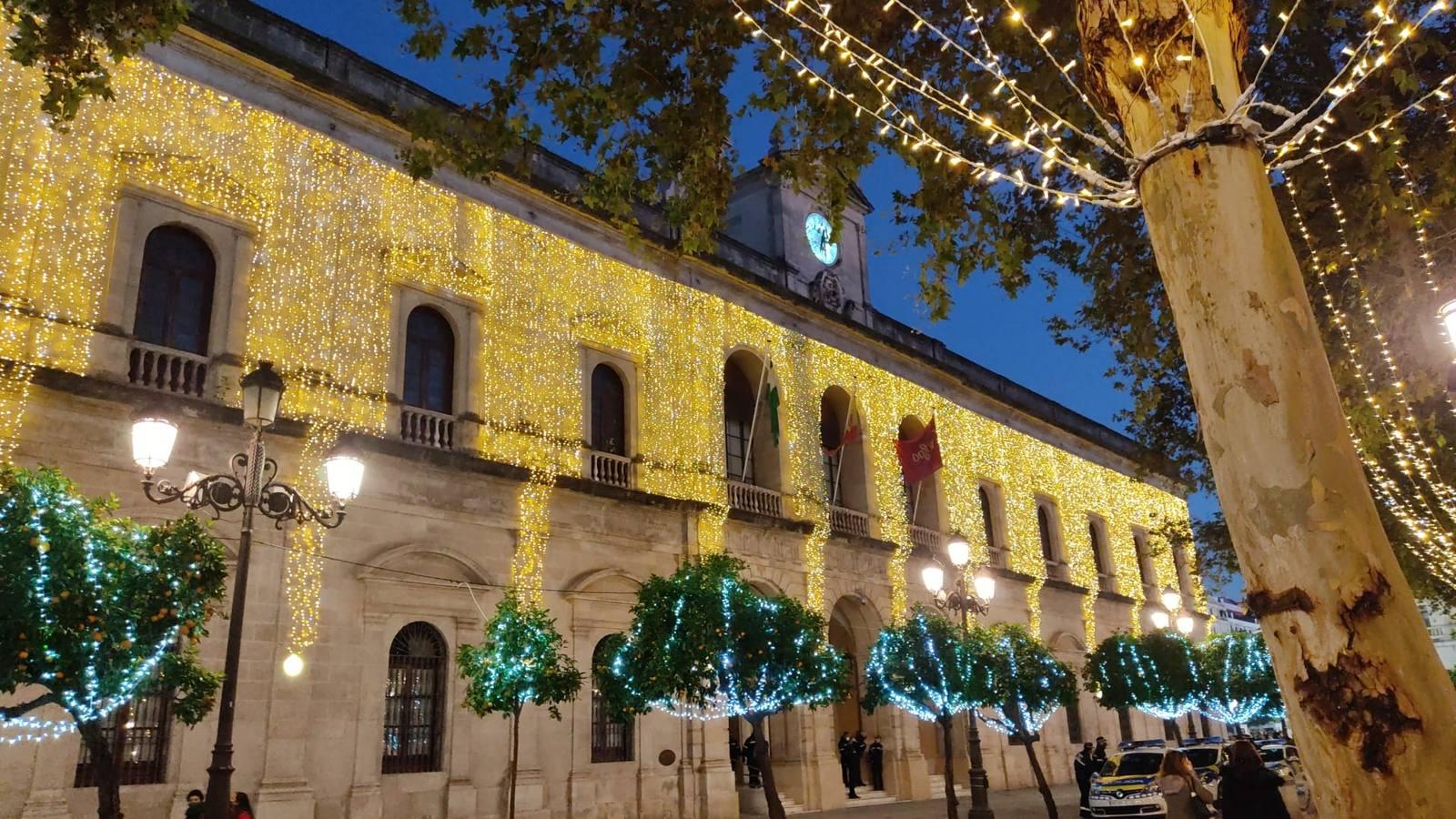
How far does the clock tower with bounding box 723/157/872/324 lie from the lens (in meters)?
23.9

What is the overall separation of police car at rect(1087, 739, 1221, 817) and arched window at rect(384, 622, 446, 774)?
1075 cm

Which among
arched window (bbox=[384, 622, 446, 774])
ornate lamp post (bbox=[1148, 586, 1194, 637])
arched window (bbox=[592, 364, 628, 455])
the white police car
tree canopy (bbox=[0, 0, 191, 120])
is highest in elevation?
arched window (bbox=[592, 364, 628, 455])

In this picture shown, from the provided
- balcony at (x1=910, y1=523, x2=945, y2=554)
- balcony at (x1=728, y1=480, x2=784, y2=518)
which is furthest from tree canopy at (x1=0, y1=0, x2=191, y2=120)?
balcony at (x1=910, y1=523, x2=945, y2=554)

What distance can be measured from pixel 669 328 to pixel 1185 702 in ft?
56.3

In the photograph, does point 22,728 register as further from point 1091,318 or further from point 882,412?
point 882,412

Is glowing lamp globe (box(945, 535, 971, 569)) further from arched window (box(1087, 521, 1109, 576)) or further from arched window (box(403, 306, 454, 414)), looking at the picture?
arched window (box(1087, 521, 1109, 576))

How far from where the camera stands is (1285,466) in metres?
3.08

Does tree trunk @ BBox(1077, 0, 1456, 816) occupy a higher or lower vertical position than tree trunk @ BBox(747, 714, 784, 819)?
higher

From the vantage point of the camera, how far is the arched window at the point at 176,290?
13.0 metres

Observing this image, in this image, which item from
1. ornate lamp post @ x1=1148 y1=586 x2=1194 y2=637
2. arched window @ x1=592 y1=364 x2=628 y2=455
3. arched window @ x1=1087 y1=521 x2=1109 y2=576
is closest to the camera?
arched window @ x1=592 y1=364 x2=628 y2=455

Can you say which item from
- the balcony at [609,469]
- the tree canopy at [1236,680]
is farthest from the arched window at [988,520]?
the balcony at [609,469]

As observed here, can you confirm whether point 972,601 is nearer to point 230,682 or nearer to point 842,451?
point 842,451

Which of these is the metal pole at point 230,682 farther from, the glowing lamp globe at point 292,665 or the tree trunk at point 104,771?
the glowing lamp globe at point 292,665

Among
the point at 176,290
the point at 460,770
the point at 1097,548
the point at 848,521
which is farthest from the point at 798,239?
the point at 1097,548
